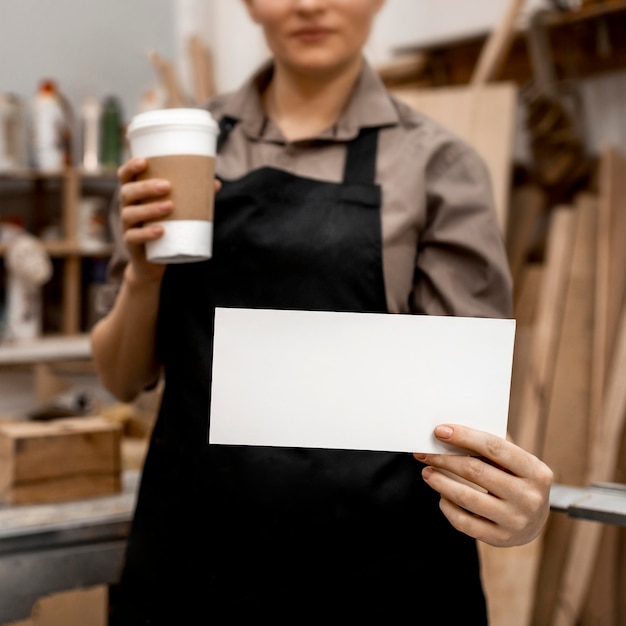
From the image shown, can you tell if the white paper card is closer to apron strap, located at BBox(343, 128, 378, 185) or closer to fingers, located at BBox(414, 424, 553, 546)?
fingers, located at BBox(414, 424, 553, 546)

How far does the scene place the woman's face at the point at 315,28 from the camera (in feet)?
3.76

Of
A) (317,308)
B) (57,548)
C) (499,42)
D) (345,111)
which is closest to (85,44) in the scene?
(499,42)

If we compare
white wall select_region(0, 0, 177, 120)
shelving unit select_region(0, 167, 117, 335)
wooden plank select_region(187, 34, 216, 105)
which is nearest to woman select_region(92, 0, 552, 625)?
wooden plank select_region(187, 34, 216, 105)

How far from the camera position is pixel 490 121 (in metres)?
2.31

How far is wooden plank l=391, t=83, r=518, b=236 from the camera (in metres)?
2.29

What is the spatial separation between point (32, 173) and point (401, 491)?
2.51 meters

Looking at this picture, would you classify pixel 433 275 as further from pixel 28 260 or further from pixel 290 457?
pixel 28 260

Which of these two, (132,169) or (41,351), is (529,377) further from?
(41,351)

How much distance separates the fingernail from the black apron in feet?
1.21

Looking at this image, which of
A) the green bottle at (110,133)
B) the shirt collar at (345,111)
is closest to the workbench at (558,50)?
the green bottle at (110,133)

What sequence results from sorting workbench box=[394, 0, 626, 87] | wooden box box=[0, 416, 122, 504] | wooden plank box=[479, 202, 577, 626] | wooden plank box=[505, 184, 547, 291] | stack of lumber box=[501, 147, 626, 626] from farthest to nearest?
1. wooden plank box=[505, 184, 547, 291]
2. workbench box=[394, 0, 626, 87]
3. stack of lumber box=[501, 147, 626, 626]
4. wooden plank box=[479, 202, 577, 626]
5. wooden box box=[0, 416, 122, 504]

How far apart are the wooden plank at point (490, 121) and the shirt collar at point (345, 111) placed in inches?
41.8

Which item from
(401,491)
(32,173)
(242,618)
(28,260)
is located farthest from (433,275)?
(32,173)

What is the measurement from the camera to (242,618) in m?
1.13
